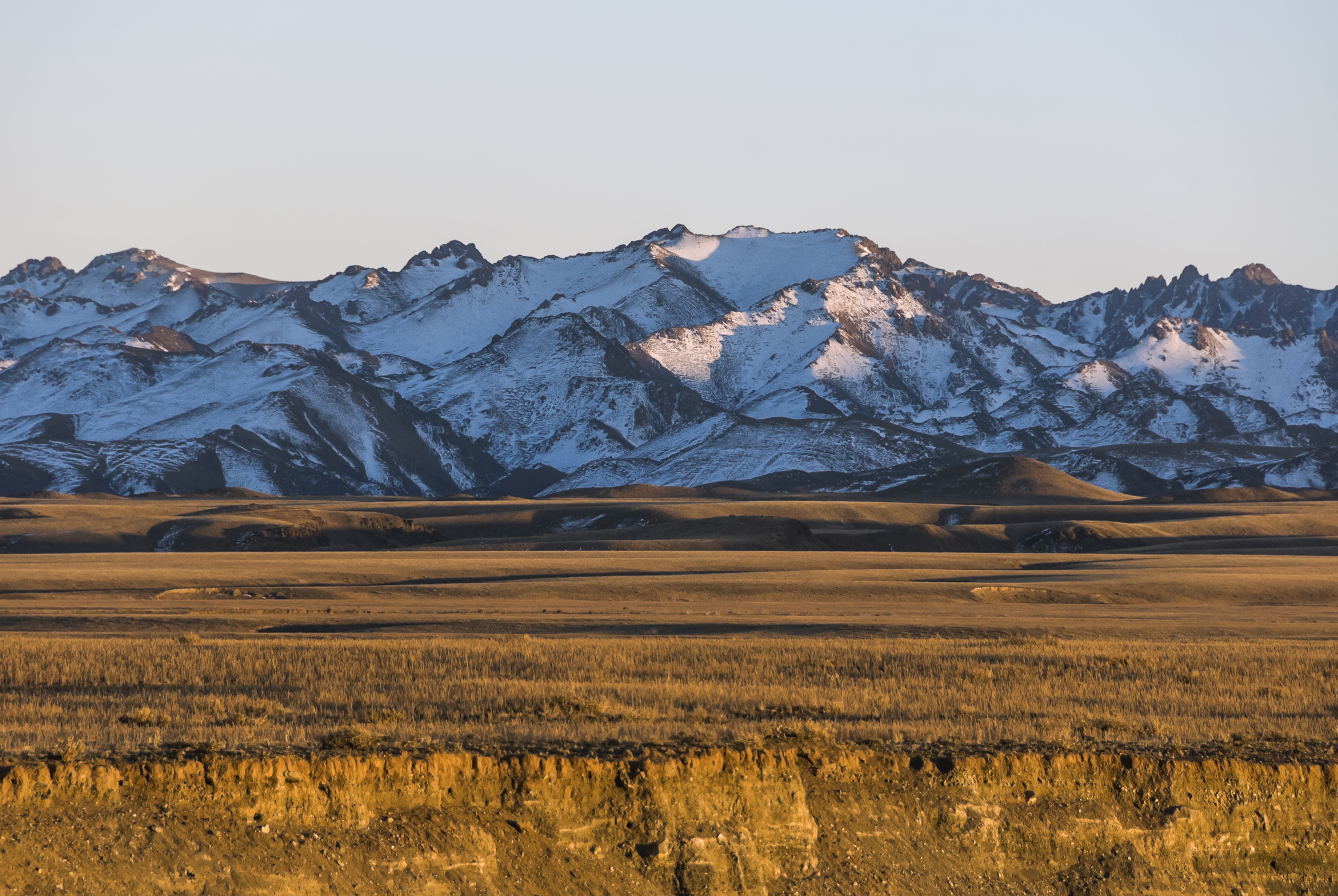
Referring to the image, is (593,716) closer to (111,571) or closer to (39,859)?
(39,859)

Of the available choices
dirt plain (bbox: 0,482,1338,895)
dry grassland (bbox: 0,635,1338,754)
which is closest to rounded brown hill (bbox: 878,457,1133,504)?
dirt plain (bbox: 0,482,1338,895)

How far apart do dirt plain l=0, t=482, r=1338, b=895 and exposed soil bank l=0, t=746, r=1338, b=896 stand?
3 centimetres

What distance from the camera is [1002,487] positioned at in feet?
570

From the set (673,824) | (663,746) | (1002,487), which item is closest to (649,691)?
(663,746)

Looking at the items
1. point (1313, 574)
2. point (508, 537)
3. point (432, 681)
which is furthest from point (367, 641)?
point (508, 537)

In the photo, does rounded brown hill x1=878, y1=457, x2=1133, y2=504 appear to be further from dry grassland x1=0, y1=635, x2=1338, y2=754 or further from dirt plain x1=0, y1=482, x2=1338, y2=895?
dry grassland x1=0, y1=635, x2=1338, y2=754

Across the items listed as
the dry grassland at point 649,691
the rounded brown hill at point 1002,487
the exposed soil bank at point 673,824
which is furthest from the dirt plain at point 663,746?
the rounded brown hill at point 1002,487

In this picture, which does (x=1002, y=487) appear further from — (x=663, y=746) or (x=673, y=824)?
(x=673, y=824)

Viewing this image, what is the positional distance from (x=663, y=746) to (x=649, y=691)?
25.6 feet

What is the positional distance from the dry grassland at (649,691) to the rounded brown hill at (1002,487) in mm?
132254

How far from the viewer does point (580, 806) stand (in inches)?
584

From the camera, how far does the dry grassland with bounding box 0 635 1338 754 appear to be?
18.2 meters

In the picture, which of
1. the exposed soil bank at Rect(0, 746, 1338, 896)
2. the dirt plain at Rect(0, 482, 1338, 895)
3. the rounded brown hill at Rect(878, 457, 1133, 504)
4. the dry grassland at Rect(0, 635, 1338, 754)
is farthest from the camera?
the rounded brown hill at Rect(878, 457, 1133, 504)

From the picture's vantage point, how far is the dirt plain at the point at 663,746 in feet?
45.2
